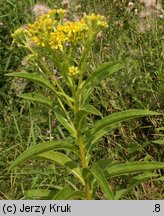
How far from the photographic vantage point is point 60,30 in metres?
1.96

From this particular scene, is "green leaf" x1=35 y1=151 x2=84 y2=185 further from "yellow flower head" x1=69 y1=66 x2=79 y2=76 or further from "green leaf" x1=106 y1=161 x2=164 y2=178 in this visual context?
"yellow flower head" x1=69 y1=66 x2=79 y2=76

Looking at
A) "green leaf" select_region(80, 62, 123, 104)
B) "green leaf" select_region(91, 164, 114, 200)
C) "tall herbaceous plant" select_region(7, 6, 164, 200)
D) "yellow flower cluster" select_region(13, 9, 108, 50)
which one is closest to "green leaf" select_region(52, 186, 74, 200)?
"tall herbaceous plant" select_region(7, 6, 164, 200)

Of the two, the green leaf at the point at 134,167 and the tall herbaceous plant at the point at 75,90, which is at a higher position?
the tall herbaceous plant at the point at 75,90

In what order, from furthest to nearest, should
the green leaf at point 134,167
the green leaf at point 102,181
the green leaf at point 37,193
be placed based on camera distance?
1. the green leaf at point 37,193
2. the green leaf at point 134,167
3. the green leaf at point 102,181

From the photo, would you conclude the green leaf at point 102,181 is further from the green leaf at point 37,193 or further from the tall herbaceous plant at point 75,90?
the green leaf at point 37,193

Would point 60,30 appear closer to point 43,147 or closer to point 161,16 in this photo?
point 43,147

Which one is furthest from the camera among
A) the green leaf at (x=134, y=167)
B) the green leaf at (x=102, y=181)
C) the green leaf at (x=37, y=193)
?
the green leaf at (x=37, y=193)

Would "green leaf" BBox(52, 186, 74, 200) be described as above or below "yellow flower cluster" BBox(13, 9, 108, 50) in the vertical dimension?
below

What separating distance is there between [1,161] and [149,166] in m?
1.14

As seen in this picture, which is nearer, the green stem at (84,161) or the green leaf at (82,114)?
the green leaf at (82,114)

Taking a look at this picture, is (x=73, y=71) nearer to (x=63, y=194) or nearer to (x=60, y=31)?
(x=60, y=31)

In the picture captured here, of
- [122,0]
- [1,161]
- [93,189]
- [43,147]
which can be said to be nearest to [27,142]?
[1,161]

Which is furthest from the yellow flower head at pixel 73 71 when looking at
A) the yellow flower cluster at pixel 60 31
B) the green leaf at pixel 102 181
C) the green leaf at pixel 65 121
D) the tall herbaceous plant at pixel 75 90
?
the green leaf at pixel 102 181

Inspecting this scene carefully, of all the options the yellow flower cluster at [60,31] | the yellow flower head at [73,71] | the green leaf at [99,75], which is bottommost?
the yellow flower head at [73,71]
